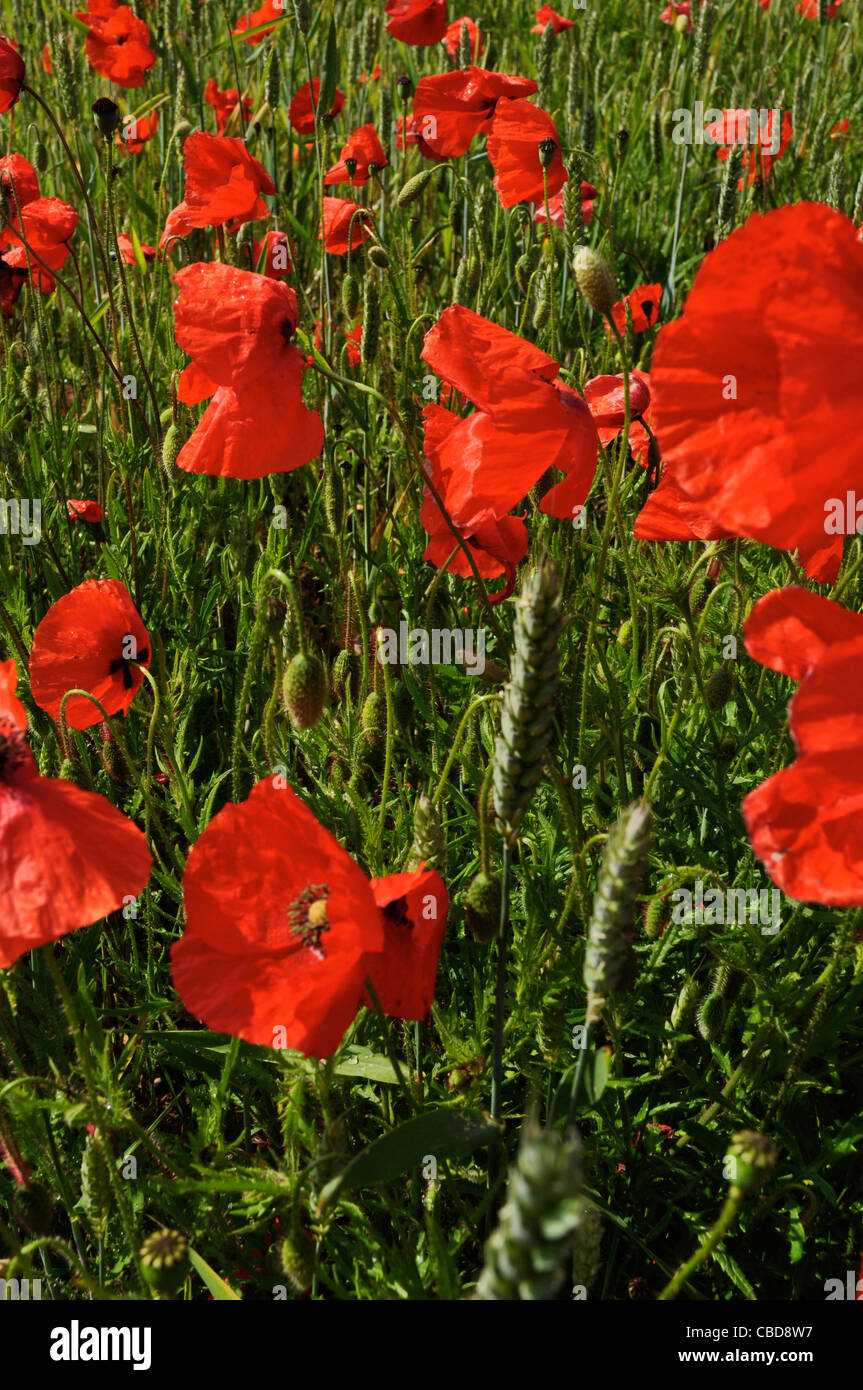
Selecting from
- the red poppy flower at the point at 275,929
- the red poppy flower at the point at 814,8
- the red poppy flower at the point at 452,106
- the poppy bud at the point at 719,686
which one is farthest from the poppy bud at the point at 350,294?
the red poppy flower at the point at 814,8

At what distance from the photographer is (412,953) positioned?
1436mm

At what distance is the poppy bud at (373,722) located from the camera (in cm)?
196

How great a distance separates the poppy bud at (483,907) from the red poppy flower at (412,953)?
4 cm

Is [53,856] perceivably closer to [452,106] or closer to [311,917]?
[311,917]

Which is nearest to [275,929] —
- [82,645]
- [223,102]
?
[82,645]

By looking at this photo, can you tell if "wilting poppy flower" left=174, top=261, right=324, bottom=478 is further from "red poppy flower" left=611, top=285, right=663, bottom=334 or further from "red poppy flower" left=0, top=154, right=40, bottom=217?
"red poppy flower" left=611, top=285, right=663, bottom=334

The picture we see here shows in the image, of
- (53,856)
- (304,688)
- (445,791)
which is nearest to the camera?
(53,856)

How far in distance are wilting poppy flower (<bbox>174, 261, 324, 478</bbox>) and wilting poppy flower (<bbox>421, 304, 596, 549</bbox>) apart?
10.4 inches

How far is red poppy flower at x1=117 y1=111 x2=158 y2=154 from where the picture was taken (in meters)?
3.48

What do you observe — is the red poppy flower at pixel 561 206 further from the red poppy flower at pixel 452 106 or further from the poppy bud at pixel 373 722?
the poppy bud at pixel 373 722

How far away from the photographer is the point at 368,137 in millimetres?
3068

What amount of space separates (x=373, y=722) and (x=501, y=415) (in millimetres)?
602

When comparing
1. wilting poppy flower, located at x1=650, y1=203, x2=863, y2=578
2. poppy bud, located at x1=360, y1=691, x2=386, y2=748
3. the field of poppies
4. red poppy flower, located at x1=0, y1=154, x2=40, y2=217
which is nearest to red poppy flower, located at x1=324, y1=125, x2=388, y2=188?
the field of poppies
